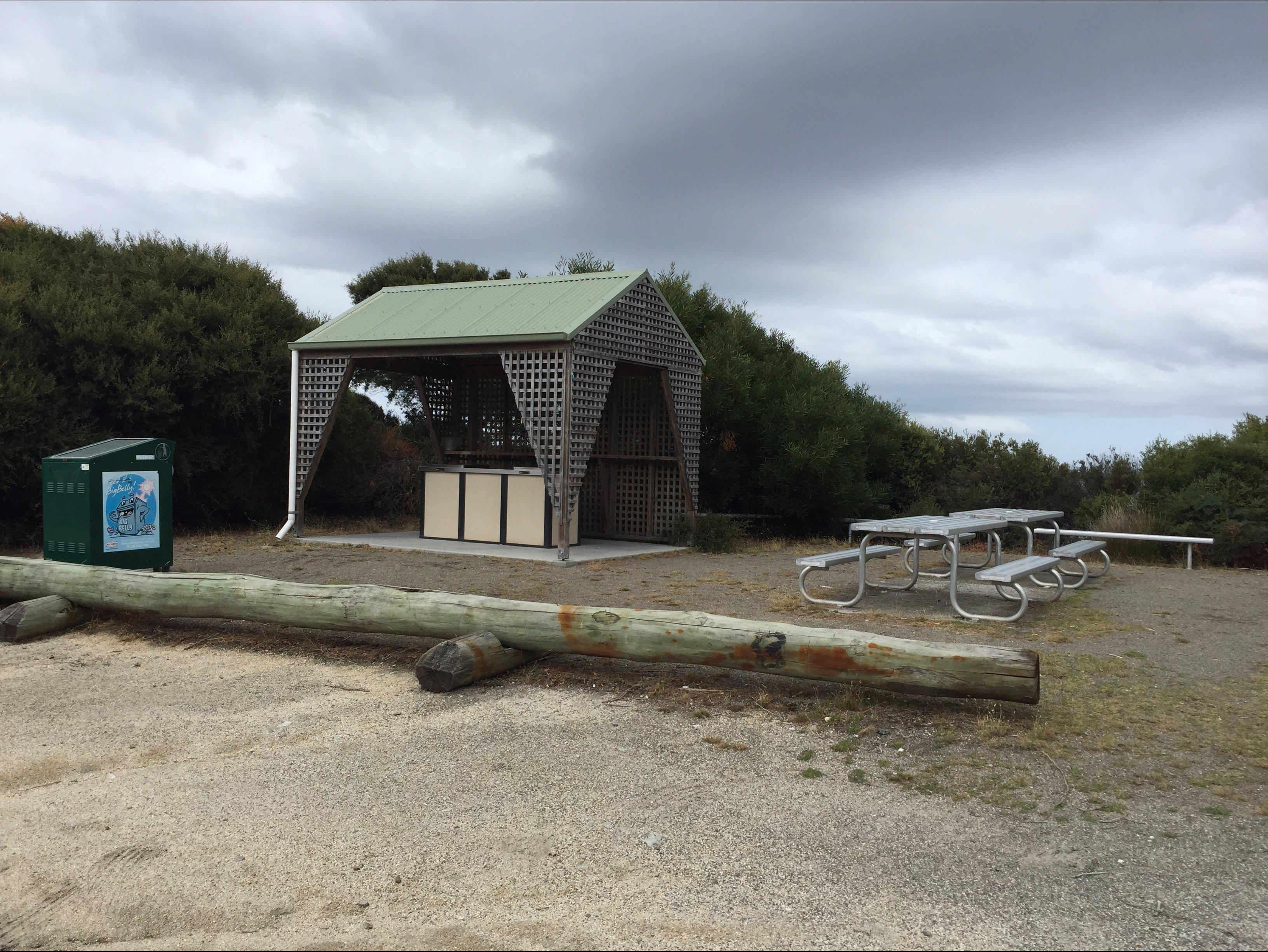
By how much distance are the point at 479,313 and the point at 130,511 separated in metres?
5.90

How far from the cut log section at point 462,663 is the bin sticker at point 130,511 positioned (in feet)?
14.8

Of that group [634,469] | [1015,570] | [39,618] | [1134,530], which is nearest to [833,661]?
[1015,570]

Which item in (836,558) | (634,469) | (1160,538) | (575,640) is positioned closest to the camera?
(575,640)

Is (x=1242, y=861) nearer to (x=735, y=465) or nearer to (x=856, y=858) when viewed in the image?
(x=856, y=858)

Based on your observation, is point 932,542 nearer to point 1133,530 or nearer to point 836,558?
point 836,558

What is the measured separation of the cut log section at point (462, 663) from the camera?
5.70 meters

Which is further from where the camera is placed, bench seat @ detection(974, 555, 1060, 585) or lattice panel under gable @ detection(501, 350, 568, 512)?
lattice panel under gable @ detection(501, 350, 568, 512)

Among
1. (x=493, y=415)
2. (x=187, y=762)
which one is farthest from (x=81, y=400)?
(x=187, y=762)

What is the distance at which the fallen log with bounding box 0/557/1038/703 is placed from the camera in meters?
5.00

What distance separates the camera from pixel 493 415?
54.6 feet

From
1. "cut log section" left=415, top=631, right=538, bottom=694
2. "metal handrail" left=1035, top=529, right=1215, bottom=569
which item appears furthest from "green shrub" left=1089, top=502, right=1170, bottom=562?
"cut log section" left=415, top=631, right=538, bottom=694

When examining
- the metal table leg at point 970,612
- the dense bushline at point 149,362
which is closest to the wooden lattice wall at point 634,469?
the dense bushline at point 149,362

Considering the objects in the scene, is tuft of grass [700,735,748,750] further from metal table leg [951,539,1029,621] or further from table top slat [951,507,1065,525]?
table top slat [951,507,1065,525]

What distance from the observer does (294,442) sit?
572 inches
